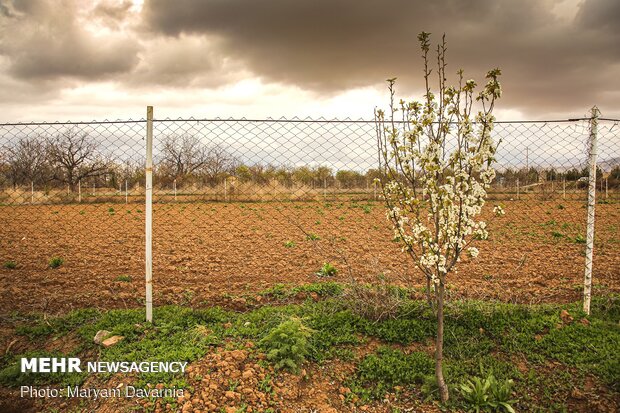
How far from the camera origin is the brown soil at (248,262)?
582 centimetres

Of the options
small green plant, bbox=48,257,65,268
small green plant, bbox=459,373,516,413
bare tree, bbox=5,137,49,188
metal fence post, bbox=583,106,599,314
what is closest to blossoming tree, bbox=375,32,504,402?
small green plant, bbox=459,373,516,413

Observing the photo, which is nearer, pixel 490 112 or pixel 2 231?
pixel 490 112

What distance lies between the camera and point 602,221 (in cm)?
1472

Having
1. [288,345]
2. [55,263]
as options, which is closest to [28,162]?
[55,263]

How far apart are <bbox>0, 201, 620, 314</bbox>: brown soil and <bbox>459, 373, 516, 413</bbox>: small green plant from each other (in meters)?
1.86

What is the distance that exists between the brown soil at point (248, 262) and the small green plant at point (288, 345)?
1138 mm

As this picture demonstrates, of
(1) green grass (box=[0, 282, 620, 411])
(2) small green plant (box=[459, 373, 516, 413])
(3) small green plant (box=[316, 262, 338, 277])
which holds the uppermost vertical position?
(3) small green plant (box=[316, 262, 338, 277])

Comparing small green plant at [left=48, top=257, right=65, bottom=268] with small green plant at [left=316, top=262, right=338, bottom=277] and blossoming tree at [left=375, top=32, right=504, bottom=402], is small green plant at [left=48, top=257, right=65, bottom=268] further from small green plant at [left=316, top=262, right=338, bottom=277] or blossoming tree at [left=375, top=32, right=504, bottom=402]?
blossoming tree at [left=375, top=32, right=504, bottom=402]

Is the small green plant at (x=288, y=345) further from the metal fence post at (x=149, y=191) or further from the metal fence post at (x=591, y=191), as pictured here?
the metal fence post at (x=591, y=191)

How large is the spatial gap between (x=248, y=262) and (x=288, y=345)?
436cm

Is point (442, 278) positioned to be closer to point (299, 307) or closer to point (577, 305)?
point (299, 307)

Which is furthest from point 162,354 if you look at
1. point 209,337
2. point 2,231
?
point 2,231

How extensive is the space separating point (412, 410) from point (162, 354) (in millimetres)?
2605

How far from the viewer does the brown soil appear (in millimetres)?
5816
